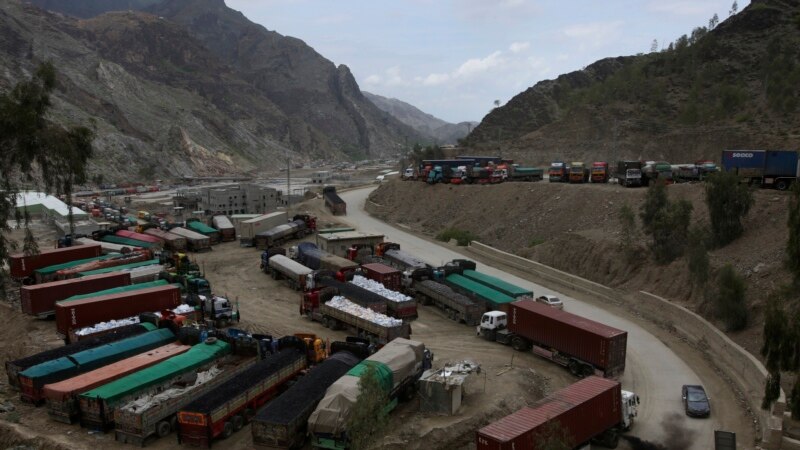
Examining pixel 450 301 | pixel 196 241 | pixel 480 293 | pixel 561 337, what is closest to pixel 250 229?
pixel 196 241

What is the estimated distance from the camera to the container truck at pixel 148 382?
19.3m

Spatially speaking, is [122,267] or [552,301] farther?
[122,267]

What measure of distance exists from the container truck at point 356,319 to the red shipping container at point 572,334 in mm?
5267

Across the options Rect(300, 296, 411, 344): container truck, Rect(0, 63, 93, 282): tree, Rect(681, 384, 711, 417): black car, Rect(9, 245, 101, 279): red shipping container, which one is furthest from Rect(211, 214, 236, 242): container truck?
Rect(681, 384, 711, 417): black car

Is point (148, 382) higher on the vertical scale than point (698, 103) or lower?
lower

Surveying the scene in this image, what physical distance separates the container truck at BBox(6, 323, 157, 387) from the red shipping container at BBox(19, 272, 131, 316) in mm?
7362

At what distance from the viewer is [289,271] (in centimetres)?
3747

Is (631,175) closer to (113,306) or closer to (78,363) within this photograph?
(113,306)

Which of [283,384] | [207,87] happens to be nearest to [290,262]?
[283,384]

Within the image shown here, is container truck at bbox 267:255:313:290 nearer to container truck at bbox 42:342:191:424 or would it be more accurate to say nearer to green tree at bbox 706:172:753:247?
container truck at bbox 42:342:191:424

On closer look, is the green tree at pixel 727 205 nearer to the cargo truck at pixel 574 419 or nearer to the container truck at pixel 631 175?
the container truck at pixel 631 175

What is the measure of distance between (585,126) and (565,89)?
3637 centimetres

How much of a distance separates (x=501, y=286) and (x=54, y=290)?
24141mm

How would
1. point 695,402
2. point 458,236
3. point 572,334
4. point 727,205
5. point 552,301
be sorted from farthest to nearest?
point 458,236 → point 727,205 → point 552,301 → point 572,334 → point 695,402
